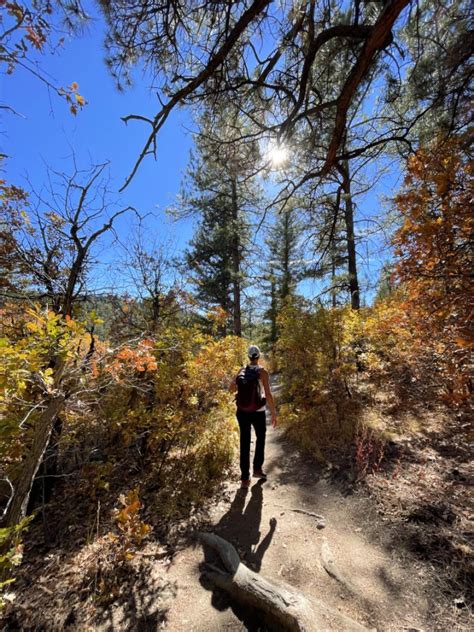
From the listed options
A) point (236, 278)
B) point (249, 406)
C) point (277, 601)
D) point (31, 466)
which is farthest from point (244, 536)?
point (236, 278)

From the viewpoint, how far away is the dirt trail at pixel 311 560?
192 cm

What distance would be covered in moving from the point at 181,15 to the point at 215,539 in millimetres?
5625

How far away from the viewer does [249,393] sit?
3516mm

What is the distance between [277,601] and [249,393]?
192 cm

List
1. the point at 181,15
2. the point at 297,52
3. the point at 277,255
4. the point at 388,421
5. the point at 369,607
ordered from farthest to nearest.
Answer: the point at 277,255 → the point at 388,421 → the point at 297,52 → the point at 181,15 → the point at 369,607

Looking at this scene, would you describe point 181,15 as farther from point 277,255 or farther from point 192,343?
point 277,255

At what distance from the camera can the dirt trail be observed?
1.92 meters

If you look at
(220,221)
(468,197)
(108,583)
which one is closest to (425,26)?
(468,197)

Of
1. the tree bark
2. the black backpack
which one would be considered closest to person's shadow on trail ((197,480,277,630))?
the black backpack

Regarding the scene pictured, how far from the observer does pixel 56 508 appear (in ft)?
11.3

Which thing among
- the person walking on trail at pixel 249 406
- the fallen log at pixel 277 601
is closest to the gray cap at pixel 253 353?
the person walking on trail at pixel 249 406

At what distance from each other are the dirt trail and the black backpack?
3.75 feet

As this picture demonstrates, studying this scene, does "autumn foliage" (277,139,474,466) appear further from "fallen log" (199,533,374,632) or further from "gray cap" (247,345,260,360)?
"fallen log" (199,533,374,632)

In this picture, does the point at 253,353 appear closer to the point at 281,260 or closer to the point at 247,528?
the point at 247,528
